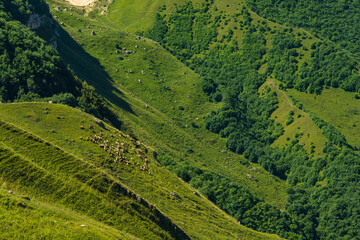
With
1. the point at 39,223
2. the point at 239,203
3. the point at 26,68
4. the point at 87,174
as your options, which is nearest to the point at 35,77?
the point at 26,68

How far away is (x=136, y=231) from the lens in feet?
230

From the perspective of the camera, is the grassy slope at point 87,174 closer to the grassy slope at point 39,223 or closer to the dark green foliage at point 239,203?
the grassy slope at point 39,223

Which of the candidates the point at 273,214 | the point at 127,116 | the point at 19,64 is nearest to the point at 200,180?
the point at 273,214

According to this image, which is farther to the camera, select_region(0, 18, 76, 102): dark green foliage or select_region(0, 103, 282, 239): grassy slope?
select_region(0, 18, 76, 102): dark green foliage

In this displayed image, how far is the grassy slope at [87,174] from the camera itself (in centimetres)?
6856

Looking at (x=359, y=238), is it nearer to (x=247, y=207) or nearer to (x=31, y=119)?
(x=247, y=207)

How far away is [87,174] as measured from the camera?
241 feet

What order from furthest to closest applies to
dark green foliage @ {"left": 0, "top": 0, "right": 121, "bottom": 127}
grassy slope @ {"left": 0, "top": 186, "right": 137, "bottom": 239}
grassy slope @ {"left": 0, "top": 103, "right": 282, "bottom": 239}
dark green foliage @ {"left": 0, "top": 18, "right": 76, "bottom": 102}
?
1. dark green foliage @ {"left": 0, "top": 18, "right": 76, "bottom": 102}
2. dark green foliage @ {"left": 0, "top": 0, "right": 121, "bottom": 127}
3. grassy slope @ {"left": 0, "top": 103, "right": 282, "bottom": 239}
4. grassy slope @ {"left": 0, "top": 186, "right": 137, "bottom": 239}

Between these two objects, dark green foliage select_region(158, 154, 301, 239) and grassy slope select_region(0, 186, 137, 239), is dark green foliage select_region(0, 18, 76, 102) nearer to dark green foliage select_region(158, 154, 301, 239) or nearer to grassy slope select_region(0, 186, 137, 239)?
dark green foliage select_region(158, 154, 301, 239)

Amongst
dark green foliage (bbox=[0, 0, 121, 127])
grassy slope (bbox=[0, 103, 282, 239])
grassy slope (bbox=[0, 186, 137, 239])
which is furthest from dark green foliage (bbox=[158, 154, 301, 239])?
grassy slope (bbox=[0, 186, 137, 239])

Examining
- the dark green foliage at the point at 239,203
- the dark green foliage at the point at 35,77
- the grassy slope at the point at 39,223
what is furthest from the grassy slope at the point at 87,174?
the dark green foliage at the point at 239,203

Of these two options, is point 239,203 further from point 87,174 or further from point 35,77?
point 87,174

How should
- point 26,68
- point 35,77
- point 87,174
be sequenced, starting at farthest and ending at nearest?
point 26,68, point 35,77, point 87,174

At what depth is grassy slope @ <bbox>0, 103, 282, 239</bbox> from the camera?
68.6 m
